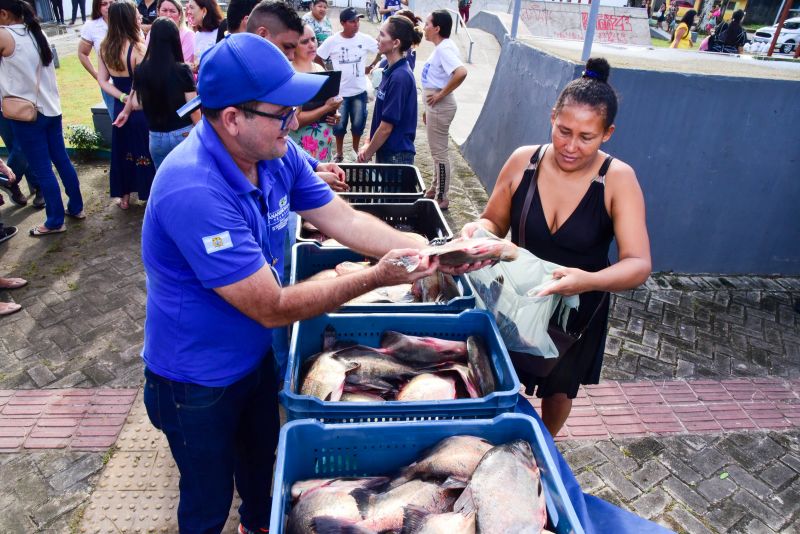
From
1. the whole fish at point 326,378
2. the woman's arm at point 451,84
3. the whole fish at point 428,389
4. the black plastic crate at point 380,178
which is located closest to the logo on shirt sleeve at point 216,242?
the whole fish at point 326,378

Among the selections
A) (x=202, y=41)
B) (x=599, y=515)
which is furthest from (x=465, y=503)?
(x=202, y=41)

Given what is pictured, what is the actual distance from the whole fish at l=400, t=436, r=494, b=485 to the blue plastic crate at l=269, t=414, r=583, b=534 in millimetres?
54

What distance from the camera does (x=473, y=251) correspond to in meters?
2.32

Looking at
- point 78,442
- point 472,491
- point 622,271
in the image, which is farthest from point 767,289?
point 78,442

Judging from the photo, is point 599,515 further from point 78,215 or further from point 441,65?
point 78,215

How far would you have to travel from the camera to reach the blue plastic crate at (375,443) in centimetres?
190

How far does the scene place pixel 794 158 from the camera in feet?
18.4

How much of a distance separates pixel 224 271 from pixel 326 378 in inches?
27.7

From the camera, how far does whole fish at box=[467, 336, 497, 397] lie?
2.28 meters

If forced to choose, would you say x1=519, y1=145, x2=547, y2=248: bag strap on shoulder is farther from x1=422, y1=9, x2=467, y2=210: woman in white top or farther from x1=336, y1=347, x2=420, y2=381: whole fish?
x1=422, y1=9, x2=467, y2=210: woman in white top

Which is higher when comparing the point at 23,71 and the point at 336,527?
the point at 23,71

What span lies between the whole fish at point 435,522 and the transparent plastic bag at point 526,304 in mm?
980

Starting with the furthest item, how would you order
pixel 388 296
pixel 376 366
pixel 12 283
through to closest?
pixel 12 283 → pixel 388 296 → pixel 376 366

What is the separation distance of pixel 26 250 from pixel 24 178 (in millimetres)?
2181
